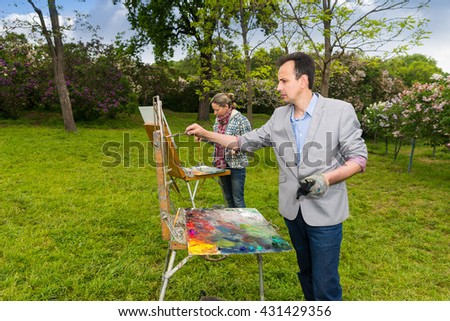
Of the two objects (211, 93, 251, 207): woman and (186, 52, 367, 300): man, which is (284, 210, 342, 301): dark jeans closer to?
(186, 52, 367, 300): man

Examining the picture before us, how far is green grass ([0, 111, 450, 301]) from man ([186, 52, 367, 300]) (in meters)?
1.22

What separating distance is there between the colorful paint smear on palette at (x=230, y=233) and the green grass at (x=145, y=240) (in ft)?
3.15

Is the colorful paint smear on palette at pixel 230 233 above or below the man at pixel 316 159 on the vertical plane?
below

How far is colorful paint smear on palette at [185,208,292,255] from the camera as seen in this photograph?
202 cm

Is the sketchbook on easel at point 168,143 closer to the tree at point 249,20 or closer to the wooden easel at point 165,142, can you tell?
the wooden easel at point 165,142

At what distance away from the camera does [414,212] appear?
19.3 feet

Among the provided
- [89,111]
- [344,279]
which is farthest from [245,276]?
[89,111]

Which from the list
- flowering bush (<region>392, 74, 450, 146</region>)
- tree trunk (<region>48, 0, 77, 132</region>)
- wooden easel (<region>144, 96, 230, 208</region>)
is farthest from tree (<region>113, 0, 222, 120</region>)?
wooden easel (<region>144, 96, 230, 208</region>)

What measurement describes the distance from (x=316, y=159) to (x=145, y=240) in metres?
2.78

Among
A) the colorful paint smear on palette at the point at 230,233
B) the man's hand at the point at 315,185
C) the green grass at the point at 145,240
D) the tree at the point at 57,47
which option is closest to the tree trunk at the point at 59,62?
the tree at the point at 57,47

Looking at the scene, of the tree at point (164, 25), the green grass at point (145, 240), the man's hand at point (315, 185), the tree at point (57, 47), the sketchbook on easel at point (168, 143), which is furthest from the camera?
the tree at point (164, 25)

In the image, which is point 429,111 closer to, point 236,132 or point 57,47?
point 236,132

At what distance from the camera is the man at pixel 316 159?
6.48 ft

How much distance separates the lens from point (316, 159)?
199 centimetres
